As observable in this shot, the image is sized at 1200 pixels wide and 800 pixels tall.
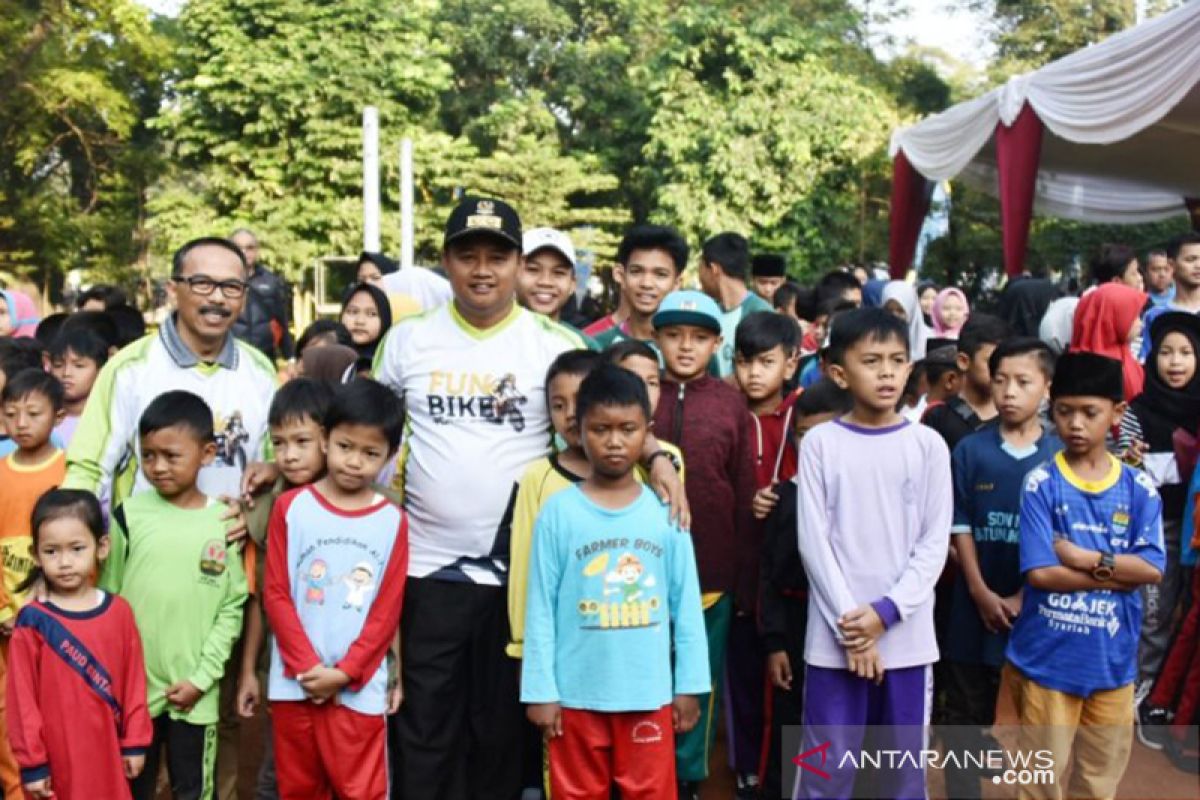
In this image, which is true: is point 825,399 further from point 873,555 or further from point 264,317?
point 264,317

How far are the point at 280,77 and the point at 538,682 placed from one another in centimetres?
1835

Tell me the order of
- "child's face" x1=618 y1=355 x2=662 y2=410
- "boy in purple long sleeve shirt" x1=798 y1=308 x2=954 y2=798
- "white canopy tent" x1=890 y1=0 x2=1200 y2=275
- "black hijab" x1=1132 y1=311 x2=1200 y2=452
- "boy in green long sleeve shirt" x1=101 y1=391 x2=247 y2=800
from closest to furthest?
"boy in green long sleeve shirt" x1=101 y1=391 x2=247 y2=800 → "boy in purple long sleeve shirt" x1=798 y1=308 x2=954 y2=798 → "child's face" x1=618 y1=355 x2=662 y2=410 → "black hijab" x1=1132 y1=311 x2=1200 y2=452 → "white canopy tent" x1=890 y1=0 x2=1200 y2=275

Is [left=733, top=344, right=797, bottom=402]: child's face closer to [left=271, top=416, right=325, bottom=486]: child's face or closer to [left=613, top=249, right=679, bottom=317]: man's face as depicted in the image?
[left=613, top=249, right=679, bottom=317]: man's face

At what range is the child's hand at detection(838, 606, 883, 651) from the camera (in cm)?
317

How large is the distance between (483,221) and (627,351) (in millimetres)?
673

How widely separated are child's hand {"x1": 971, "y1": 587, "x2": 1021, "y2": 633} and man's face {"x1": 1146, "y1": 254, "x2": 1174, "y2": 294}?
13.7 feet

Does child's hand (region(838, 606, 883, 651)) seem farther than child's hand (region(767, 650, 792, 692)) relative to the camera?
No

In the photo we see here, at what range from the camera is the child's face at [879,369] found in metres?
3.27

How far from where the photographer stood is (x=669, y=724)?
3.08 m

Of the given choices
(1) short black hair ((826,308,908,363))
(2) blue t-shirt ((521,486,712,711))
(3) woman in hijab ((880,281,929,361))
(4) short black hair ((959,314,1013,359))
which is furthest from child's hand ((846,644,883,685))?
(3) woman in hijab ((880,281,929,361))

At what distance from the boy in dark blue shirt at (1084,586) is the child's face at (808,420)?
683 millimetres

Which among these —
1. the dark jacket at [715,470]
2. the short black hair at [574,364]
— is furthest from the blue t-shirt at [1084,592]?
the short black hair at [574,364]

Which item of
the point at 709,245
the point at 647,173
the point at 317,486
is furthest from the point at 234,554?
the point at 647,173

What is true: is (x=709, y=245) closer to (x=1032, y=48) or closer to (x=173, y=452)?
(x=173, y=452)
